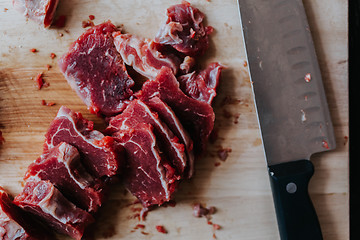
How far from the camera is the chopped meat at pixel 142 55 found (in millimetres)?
3084

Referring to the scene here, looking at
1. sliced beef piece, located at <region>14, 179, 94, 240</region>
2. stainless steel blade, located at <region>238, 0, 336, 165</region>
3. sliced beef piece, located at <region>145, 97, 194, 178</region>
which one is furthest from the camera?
stainless steel blade, located at <region>238, 0, 336, 165</region>

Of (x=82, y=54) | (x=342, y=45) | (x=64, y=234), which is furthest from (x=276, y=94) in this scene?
(x=64, y=234)

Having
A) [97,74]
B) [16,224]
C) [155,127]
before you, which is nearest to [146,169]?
[155,127]

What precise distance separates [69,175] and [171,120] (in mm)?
826

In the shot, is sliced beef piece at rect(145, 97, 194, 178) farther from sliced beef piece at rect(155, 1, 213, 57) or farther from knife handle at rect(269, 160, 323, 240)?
knife handle at rect(269, 160, 323, 240)

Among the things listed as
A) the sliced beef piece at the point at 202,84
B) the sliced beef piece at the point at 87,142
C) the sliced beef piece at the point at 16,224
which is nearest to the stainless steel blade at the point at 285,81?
the sliced beef piece at the point at 202,84

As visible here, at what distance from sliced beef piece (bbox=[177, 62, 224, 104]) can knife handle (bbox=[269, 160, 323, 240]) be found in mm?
727

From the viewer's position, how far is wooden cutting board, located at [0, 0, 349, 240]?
123 inches

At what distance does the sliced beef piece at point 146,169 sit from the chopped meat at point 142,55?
482mm

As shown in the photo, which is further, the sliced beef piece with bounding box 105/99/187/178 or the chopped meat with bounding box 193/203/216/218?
the chopped meat with bounding box 193/203/216/218

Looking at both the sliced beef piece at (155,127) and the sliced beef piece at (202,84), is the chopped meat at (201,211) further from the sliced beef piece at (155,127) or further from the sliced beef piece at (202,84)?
the sliced beef piece at (202,84)

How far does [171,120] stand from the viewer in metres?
2.95

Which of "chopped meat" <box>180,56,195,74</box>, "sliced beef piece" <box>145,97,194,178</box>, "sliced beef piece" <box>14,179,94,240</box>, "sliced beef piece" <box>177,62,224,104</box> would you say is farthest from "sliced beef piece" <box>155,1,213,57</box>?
"sliced beef piece" <box>14,179,94,240</box>

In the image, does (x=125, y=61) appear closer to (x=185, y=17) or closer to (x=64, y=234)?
(x=185, y=17)
